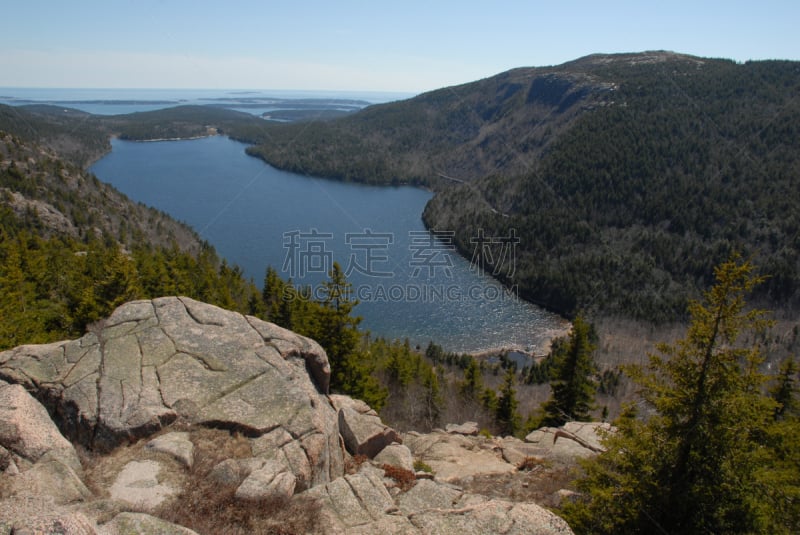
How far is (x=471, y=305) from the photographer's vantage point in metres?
101

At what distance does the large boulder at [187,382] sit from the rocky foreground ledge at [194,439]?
40mm

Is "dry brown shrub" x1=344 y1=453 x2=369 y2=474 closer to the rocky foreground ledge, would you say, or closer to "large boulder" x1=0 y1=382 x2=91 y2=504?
the rocky foreground ledge

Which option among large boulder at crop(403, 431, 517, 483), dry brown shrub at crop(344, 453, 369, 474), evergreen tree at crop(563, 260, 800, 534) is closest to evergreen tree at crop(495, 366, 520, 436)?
large boulder at crop(403, 431, 517, 483)

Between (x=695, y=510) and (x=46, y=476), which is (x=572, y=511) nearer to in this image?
(x=695, y=510)

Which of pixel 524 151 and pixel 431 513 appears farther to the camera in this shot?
pixel 524 151

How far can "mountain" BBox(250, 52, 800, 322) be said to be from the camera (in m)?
110

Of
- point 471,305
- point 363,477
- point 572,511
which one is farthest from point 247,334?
point 471,305

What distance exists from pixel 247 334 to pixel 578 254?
122 meters

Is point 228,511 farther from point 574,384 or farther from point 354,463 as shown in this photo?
point 574,384

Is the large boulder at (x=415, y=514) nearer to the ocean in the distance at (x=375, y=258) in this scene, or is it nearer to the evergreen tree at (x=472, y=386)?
the evergreen tree at (x=472, y=386)

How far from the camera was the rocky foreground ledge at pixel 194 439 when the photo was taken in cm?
998

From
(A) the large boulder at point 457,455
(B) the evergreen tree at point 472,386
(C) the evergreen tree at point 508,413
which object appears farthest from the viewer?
(B) the evergreen tree at point 472,386

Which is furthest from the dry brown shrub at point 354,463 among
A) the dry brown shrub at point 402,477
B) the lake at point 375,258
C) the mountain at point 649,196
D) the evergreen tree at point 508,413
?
the mountain at point 649,196

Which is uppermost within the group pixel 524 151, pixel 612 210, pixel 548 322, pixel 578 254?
pixel 524 151
